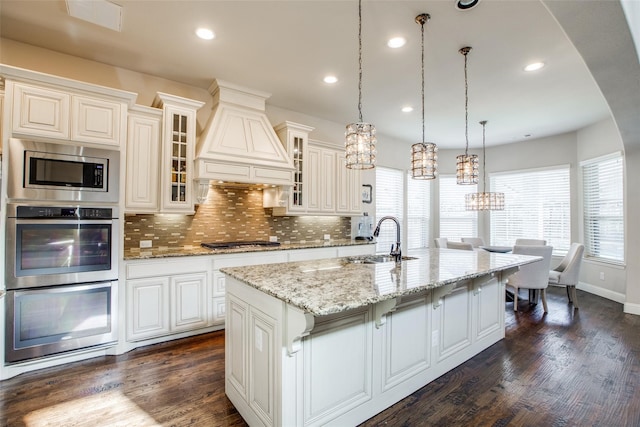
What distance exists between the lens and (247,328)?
6.27ft

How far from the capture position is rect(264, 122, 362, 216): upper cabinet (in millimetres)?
4314

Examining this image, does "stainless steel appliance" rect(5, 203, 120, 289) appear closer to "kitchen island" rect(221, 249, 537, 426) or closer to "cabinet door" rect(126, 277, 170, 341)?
"cabinet door" rect(126, 277, 170, 341)

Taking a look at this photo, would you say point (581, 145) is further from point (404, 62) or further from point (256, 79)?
point (256, 79)

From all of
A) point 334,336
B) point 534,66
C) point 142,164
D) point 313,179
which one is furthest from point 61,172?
point 534,66

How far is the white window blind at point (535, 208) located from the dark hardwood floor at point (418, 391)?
10.5 feet

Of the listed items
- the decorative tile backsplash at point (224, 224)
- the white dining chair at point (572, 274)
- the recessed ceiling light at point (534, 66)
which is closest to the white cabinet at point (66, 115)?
the decorative tile backsplash at point (224, 224)

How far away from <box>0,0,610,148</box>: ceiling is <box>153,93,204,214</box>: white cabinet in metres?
0.40

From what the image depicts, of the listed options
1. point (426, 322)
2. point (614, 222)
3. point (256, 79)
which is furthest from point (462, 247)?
point (256, 79)

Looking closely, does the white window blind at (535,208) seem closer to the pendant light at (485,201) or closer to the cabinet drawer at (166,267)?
the pendant light at (485,201)

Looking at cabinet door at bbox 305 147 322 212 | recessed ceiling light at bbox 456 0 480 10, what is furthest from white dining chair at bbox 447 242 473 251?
recessed ceiling light at bbox 456 0 480 10

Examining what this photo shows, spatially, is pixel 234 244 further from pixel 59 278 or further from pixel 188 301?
pixel 59 278

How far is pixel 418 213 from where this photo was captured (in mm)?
6824

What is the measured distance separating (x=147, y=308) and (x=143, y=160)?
4.94 ft

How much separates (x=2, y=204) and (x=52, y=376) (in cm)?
141
